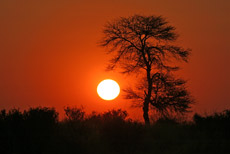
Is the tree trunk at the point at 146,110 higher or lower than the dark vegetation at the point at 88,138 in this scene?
higher

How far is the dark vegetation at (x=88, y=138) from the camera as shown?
22016 millimetres

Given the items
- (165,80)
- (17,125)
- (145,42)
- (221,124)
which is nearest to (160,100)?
(165,80)

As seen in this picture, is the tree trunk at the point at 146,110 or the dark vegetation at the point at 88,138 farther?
the tree trunk at the point at 146,110

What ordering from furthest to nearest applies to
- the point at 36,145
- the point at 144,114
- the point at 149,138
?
the point at 144,114 < the point at 149,138 < the point at 36,145

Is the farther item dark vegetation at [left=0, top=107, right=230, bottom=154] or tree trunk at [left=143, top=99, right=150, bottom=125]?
tree trunk at [left=143, top=99, right=150, bottom=125]

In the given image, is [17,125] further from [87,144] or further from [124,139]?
[124,139]

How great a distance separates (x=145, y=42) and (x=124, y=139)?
1478cm

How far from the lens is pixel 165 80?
3638 cm

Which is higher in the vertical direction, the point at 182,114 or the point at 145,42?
the point at 145,42

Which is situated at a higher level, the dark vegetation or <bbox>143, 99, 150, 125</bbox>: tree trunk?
<bbox>143, 99, 150, 125</bbox>: tree trunk

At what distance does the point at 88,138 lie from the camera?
917 inches

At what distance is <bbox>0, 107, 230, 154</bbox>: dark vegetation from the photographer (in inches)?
867

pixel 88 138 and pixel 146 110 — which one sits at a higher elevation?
pixel 146 110

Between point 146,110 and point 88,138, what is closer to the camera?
point 88,138
